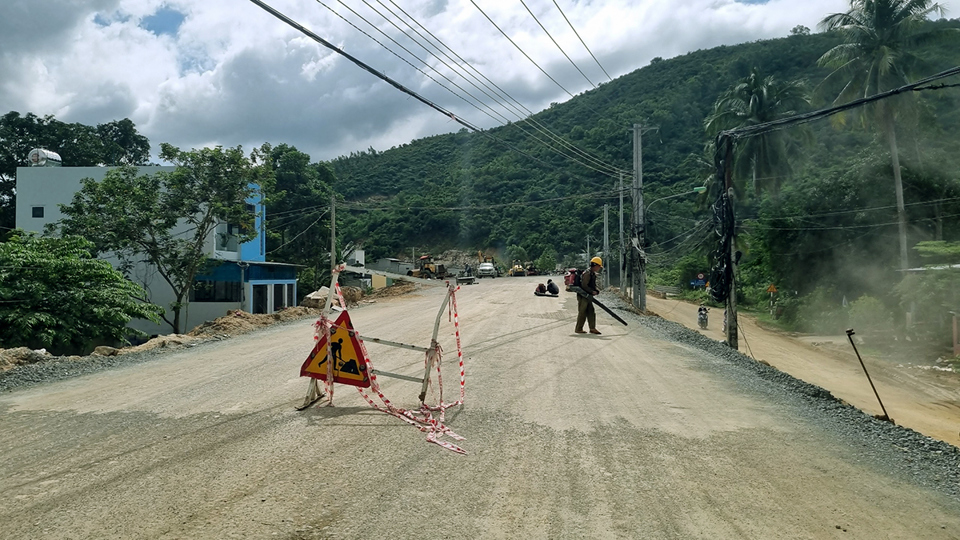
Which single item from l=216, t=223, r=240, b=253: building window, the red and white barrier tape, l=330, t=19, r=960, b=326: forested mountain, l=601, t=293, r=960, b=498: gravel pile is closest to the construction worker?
l=601, t=293, r=960, b=498: gravel pile

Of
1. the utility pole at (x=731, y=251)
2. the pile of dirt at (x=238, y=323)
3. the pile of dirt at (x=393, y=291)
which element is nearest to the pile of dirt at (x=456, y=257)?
the pile of dirt at (x=393, y=291)

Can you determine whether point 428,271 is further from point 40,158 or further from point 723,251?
point 723,251

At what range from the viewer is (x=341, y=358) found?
7227 millimetres

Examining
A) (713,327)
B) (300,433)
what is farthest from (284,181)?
(300,433)

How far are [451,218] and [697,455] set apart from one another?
9476cm

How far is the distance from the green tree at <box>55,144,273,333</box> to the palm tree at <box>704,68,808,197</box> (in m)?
31.2

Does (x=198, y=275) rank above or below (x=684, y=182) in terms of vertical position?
below

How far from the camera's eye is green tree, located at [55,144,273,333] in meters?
24.3

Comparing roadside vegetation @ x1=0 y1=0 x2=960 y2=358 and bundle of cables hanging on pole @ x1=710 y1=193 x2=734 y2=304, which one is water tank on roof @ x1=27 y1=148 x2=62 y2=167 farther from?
bundle of cables hanging on pole @ x1=710 y1=193 x2=734 y2=304

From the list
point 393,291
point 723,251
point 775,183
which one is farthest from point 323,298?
point 775,183

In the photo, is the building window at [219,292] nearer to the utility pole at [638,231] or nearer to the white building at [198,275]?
the white building at [198,275]

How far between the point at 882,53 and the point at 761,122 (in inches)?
532

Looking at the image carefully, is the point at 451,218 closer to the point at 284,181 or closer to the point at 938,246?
the point at 284,181

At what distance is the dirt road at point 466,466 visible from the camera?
423 centimetres
